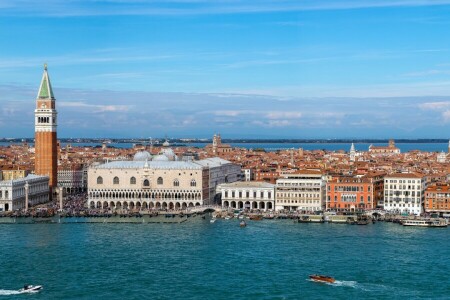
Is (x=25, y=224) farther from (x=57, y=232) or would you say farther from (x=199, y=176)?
(x=199, y=176)

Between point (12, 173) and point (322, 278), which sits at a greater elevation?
point (12, 173)

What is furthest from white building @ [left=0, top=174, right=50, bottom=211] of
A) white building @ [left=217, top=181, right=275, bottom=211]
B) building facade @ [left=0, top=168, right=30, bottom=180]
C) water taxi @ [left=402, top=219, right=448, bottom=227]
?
water taxi @ [left=402, top=219, right=448, bottom=227]

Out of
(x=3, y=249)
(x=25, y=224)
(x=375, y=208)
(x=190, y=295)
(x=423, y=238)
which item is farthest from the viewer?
(x=375, y=208)

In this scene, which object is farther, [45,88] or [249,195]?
[45,88]

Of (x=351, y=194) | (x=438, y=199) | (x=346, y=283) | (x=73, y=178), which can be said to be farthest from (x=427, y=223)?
(x=73, y=178)

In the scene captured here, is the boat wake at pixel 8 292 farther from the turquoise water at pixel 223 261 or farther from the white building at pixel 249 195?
the white building at pixel 249 195

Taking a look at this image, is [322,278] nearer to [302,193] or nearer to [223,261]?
[223,261]

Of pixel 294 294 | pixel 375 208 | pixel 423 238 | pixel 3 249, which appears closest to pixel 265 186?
pixel 375 208
